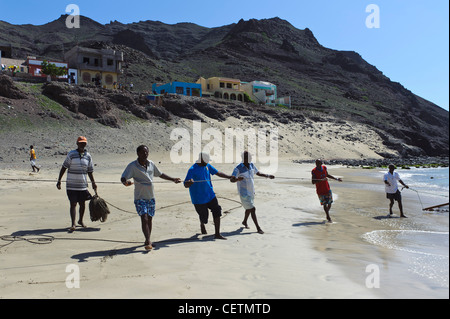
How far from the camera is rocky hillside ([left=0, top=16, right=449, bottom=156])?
193 feet

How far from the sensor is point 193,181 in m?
5.96

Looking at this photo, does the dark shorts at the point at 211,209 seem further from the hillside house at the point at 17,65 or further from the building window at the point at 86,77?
the hillside house at the point at 17,65

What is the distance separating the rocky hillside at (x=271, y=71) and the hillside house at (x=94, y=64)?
11744 mm

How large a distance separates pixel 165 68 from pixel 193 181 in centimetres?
8049

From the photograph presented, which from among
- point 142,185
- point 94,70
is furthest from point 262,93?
point 142,185

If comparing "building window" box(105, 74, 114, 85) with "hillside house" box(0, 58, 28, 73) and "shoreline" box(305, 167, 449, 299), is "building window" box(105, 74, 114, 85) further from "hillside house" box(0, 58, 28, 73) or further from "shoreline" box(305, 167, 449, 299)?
"shoreline" box(305, 167, 449, 299)

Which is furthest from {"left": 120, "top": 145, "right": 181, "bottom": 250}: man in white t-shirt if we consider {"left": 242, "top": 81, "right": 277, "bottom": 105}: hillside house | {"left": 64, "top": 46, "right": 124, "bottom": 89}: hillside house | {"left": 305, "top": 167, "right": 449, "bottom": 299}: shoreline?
{"left": 242, "top": 81, "right": 277, "bottom": 105}: hillside house

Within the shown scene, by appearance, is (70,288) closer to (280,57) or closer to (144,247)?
(144,247)

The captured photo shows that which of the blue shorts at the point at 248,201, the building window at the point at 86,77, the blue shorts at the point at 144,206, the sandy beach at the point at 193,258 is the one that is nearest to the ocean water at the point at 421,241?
the sandy beach at the point at 193,258

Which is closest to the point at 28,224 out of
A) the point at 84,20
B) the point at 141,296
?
the point at 141,296

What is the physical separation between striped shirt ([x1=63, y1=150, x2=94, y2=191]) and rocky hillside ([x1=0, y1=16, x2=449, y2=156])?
27.4 m

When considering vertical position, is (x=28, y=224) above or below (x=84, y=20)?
below

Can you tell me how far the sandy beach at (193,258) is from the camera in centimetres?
358

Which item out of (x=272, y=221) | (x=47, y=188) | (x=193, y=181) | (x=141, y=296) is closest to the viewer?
(x=141, y=296)
